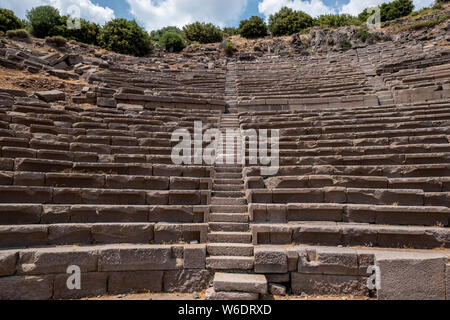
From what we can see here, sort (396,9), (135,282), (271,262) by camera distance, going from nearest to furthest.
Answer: (271,262) → (135,282) → (396,9)

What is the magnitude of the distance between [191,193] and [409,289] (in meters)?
4.19

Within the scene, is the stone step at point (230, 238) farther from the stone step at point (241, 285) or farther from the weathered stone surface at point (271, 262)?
the stone step at point (241, 285)

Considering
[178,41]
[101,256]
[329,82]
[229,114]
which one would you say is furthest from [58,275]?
[178,41]

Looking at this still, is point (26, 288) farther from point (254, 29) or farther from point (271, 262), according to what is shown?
point (254, 29)

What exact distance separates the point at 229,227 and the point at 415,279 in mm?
3055

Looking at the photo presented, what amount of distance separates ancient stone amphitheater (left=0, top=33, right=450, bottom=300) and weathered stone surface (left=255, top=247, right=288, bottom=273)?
0.05 ft

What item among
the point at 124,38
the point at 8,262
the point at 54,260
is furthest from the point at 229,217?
the point at 124,38

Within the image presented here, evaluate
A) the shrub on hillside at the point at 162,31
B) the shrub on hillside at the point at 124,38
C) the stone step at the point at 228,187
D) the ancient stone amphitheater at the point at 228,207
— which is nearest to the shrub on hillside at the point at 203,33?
the shrub on hillside at the point at 162,31

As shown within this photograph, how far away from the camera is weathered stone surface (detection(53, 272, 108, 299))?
4289mm

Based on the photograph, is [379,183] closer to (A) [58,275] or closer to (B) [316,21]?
(A) [58,275]

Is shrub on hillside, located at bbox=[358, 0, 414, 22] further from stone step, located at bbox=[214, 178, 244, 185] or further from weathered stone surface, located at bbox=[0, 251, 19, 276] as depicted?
weathered stone surface, located at bbox=[0, 251, 19, 276]

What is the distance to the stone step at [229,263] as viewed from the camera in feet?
14.4

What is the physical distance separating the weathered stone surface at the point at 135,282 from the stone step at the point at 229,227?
1.27 meters

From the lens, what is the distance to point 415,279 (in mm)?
3889
